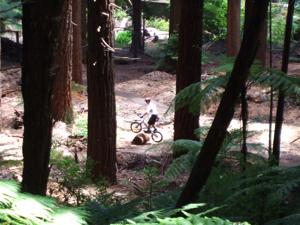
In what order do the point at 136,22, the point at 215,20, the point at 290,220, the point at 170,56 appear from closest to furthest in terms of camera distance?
the point at 290,220 → the point at 170,56 → the point at 215,20 → the point at 136,22

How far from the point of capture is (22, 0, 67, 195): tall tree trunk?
314 centimetres

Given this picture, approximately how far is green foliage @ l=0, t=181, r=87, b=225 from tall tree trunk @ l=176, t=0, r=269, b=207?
886mm

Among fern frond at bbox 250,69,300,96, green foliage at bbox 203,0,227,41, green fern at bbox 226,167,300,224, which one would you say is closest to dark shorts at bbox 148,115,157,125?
fern frond at bbox 250,69,300,96

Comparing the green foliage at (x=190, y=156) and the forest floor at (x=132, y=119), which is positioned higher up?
the green foliage at (x=190, y=156)

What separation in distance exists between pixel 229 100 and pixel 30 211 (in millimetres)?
1433

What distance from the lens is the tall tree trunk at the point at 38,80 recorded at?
124 inches

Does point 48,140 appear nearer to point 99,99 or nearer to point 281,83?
point 281,83

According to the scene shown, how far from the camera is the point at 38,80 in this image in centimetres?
321

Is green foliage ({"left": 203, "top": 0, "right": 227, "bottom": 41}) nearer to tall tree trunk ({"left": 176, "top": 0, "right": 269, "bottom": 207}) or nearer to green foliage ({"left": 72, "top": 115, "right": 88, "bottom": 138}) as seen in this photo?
green foliage ({"left": 72, "top": 115, "right": 88, "bottom": 138})

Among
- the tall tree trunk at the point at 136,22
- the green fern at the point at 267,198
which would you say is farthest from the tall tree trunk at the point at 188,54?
the tall tree trunk at the point at 136,22

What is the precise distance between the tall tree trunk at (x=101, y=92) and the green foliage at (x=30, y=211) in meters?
6.56

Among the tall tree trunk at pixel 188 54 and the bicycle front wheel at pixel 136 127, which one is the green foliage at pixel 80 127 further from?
the tall tree trunk at pixel 188 54

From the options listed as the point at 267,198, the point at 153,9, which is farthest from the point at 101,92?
the point at 153,9

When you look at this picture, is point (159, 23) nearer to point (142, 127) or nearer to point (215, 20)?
point (215, 20)
